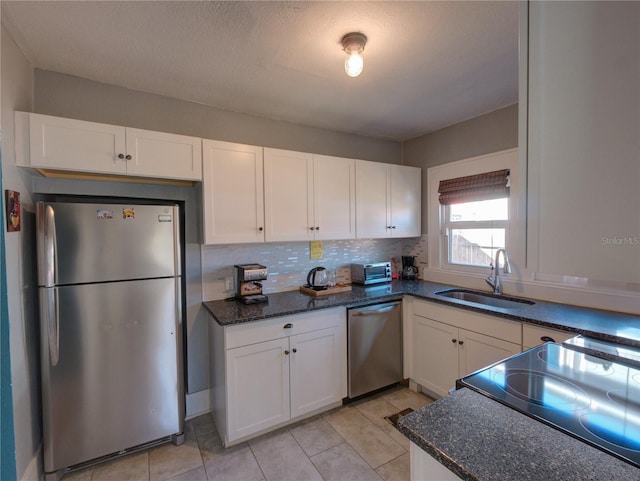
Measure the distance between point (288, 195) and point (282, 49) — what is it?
1.05m

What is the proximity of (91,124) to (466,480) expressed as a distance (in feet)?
7.88

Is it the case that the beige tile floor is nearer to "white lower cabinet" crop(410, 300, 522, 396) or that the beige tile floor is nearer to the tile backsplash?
"white lower cabinet" crop(410, 300, 522, 396)

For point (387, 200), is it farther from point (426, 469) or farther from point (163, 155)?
point (426, 469)

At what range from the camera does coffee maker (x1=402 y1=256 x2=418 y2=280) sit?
339 cm

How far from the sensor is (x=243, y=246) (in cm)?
265

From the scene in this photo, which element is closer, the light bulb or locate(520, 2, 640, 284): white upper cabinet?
locate(520, 2, 640, 284): white upper cabinet

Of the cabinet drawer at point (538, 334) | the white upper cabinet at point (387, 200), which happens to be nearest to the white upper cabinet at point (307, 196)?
the white upper cabinet at point (387, 200)

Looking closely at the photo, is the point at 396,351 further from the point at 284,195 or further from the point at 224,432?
the point at 284,195

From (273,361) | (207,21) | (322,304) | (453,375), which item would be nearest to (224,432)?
(273,361)

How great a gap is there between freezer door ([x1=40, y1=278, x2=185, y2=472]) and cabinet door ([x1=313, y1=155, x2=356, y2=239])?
1266 millimetres

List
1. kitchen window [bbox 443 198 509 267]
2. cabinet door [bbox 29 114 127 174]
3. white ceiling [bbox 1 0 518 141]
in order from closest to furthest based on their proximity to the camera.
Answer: white ceiling [bbox 1 0 518 141] < cabinet door [bbox 29 114 127 174] < kitchen window [bbox 443 198 509 267]

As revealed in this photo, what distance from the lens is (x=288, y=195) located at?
8.30 feet

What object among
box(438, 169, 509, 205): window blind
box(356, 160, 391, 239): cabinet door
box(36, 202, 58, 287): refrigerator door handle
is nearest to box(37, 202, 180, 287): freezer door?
box(36, 202, 58, 287): refrigerator door handle

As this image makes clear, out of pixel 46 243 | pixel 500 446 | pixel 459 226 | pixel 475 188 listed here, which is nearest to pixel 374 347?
pixel 459 226
